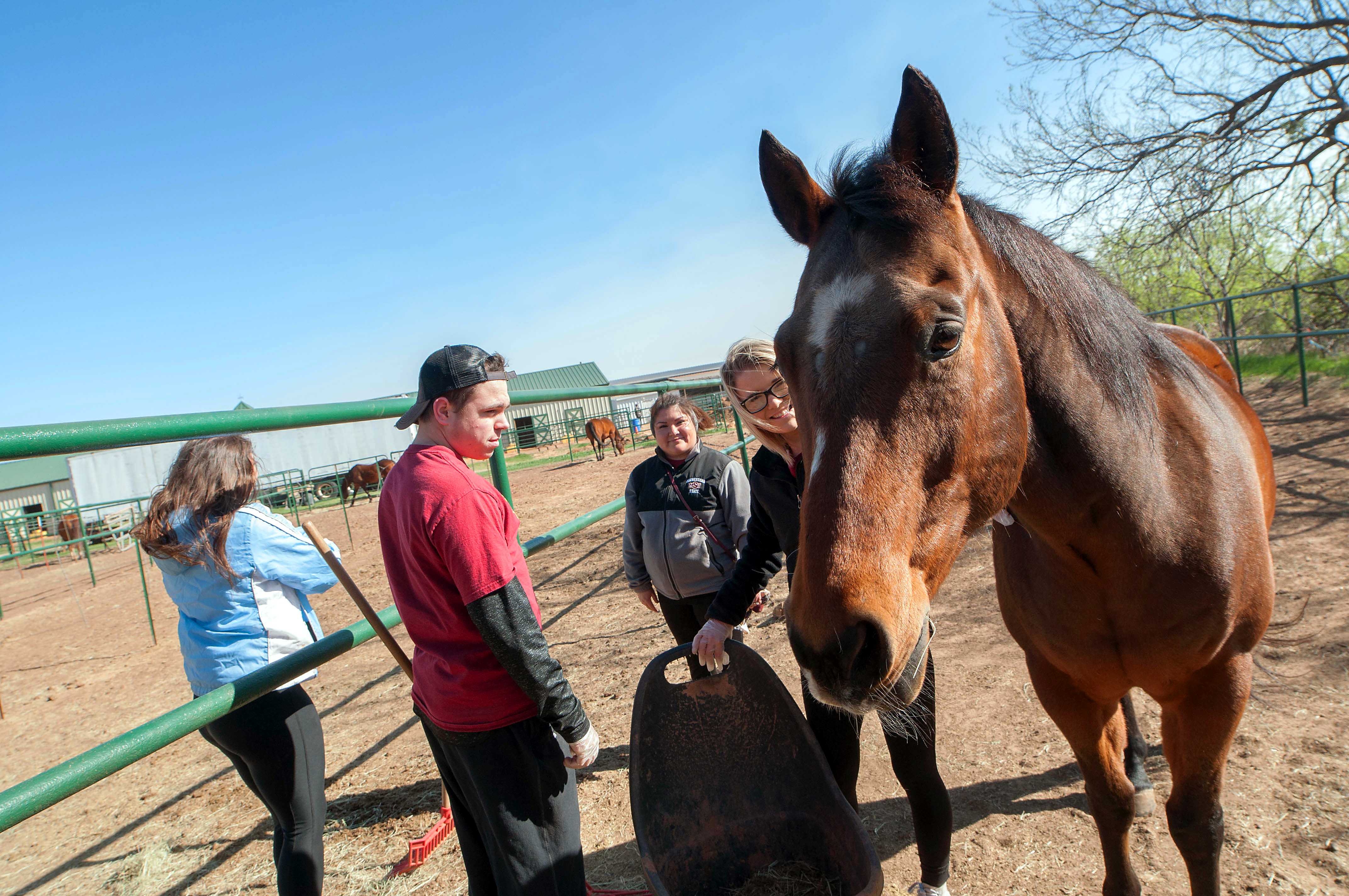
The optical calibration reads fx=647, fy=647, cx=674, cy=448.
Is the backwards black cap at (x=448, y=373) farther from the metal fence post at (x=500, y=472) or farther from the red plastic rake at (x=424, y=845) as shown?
the red plastic rake at (x=424, y=845)

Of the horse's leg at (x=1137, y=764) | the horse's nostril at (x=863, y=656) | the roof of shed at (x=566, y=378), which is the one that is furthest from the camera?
the roof of shed at (x=566, y=378)

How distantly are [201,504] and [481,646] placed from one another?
1.24 metres

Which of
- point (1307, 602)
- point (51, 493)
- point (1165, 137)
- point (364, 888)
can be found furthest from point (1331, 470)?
point (51, 493)

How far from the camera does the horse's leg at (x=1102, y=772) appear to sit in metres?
1.87

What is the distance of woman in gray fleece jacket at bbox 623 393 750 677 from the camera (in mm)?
2961

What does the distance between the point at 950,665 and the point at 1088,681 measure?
1908mm

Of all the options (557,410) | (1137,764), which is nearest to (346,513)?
(1137,764)

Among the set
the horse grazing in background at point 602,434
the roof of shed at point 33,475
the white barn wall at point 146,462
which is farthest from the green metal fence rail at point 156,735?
the roof of shed at point 33,475

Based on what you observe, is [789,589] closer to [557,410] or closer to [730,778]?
[730,778]

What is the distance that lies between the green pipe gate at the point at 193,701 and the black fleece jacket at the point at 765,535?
109 cm

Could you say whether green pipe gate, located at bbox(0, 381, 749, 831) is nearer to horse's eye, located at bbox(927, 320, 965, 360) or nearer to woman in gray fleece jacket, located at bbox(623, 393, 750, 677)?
woman in gray fleece jacket, located at bbox(623, 393, 750, 677)

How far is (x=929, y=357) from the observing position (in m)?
1.13

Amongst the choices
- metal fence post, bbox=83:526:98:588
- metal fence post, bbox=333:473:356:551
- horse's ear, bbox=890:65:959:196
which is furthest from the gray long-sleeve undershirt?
metal fence post, bbox=83:526:98:588

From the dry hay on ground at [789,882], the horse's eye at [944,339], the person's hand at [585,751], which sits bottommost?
the dry hay on ground at [789,882]
